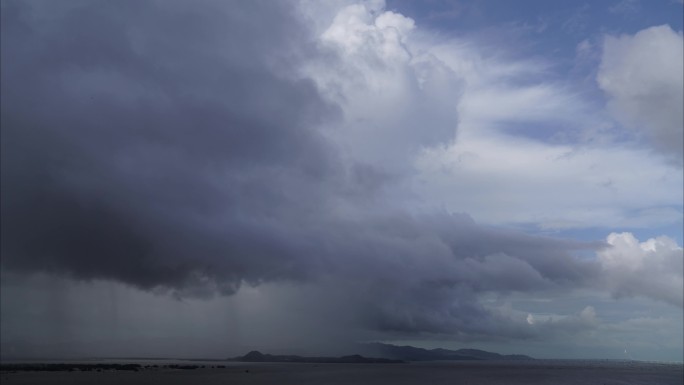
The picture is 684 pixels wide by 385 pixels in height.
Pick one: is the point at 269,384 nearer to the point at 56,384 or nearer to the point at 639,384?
the point at 56,384

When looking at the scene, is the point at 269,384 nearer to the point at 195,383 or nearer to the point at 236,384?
the point at 236,384

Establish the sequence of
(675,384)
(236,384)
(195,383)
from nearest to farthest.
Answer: (236,384) → (195,383) → (675,384)

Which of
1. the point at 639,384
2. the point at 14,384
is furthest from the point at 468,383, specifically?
the point at 14,384

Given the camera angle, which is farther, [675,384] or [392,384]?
[675,384]

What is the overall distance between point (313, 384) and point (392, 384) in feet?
79.2

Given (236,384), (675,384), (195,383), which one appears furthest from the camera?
(675,384)

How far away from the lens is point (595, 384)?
7377 inches

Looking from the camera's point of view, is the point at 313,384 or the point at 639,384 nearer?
the point at 313,384

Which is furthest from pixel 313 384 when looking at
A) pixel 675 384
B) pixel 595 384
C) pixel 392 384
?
pixel 675 384

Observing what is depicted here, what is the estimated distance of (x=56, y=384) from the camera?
176m

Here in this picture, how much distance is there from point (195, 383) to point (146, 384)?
1512 cm

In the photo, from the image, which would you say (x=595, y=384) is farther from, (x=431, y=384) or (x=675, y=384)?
(x=431, y=384)

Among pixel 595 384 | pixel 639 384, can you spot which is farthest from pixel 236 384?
pixel 639 384

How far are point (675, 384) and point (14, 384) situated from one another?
212 m
